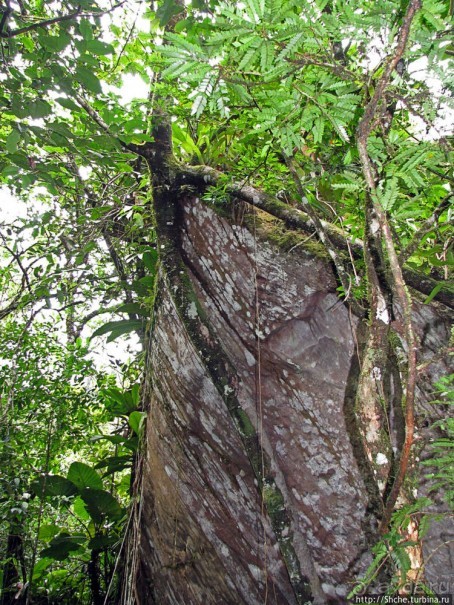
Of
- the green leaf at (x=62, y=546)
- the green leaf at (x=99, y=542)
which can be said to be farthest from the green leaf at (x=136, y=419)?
the green leaf at (x=62, y=546)

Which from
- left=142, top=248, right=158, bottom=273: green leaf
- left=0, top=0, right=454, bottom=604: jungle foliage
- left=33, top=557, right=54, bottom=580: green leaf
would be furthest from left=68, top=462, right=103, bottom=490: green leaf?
left=142, top=248, right=158, bottom=273: green leaf

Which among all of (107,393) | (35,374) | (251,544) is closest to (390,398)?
(251,544)

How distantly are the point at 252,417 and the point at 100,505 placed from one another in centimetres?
239

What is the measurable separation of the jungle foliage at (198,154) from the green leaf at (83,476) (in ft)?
0.08

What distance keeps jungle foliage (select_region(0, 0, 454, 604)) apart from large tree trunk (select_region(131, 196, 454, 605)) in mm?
304

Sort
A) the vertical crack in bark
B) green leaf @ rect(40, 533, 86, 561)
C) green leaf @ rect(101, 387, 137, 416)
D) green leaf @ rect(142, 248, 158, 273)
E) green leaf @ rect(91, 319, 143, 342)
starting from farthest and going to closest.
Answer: green leaf @ rect(101, 387, 137, 416) < green leaf @ rect(40, 533, 86, 561) < green leaf @ rect(91, 319, 143, 342) < green leaf @ rect(142, 248, 158, 273) < the vertical crack in bark

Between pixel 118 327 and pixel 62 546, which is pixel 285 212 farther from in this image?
pixel 62 546

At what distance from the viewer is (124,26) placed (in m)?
4.47

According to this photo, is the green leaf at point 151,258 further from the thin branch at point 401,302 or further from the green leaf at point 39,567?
the green leaf at point 39,567

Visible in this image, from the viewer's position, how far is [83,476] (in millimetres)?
4207

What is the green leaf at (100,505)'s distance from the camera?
4.22 m

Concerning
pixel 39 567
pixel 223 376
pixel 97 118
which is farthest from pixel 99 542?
pixel 97 118

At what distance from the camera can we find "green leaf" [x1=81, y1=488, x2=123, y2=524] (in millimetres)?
4220

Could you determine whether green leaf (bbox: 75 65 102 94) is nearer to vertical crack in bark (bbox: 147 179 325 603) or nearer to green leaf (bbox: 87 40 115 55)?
green leaf (bbox: 87 40 115 55)
